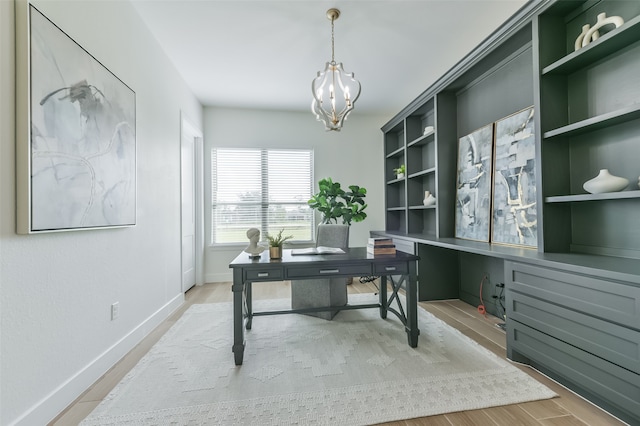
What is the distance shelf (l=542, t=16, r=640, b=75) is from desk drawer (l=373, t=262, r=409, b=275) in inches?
70.4

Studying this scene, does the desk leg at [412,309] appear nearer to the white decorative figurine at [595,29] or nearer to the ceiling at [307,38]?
the white decorative figurine at [595,29]

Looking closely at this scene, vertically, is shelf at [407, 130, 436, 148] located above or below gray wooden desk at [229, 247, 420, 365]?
above

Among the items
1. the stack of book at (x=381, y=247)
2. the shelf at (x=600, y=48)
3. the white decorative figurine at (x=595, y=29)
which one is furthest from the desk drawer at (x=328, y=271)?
the white decorative figurine at (x=595, y=29)

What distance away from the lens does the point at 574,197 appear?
1.82m

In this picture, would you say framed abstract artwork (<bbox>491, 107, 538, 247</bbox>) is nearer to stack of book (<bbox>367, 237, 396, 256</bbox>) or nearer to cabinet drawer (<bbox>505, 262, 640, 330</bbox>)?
cabinet drawer (<bbox>505, 262, 640, 330</bbox>)

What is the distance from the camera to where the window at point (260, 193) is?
4785 mm

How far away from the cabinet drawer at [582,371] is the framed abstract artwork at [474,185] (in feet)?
3.90

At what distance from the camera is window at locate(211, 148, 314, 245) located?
4.79 metres

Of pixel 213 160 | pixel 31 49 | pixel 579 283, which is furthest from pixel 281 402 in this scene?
pixel 213 160

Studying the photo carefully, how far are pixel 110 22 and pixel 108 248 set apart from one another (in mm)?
1734

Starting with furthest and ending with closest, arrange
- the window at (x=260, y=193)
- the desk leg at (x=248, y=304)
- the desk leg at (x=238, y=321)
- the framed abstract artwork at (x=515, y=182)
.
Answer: the window at (x=260, y=193), the desk leg at (x=248, y=304), the framed abstract artwork at (x=515, y=182), the desk leg at (x=238, y=321)

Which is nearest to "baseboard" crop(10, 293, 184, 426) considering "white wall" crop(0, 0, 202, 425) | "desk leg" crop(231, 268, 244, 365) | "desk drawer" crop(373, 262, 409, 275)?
"white wall" crop(0, 0, 202, 425)

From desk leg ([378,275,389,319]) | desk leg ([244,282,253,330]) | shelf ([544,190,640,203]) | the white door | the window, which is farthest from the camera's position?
the window

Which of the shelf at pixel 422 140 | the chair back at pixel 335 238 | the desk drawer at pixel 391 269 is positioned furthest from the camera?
the shelf at pixel 422 140
